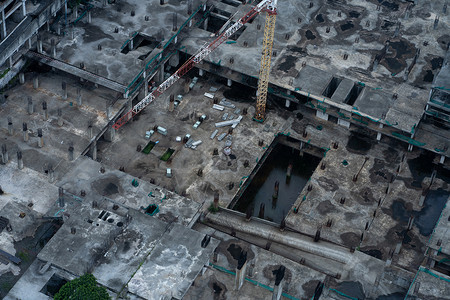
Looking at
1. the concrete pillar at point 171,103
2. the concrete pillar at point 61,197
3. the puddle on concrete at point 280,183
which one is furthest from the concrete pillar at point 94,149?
the puddle on concrete at point 280,183

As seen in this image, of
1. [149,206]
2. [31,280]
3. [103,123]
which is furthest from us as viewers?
[103,123]

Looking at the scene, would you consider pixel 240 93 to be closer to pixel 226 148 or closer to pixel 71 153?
pixel 226 148

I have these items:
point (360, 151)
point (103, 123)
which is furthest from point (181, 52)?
point (360, 151)

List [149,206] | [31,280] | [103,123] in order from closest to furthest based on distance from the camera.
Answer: [31,280] → [149,206] → [103,123]

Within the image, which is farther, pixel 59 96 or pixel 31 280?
pixel 59 96

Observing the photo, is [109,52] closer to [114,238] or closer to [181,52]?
[181,52]

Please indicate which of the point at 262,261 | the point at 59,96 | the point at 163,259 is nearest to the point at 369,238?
the point at 262,261
